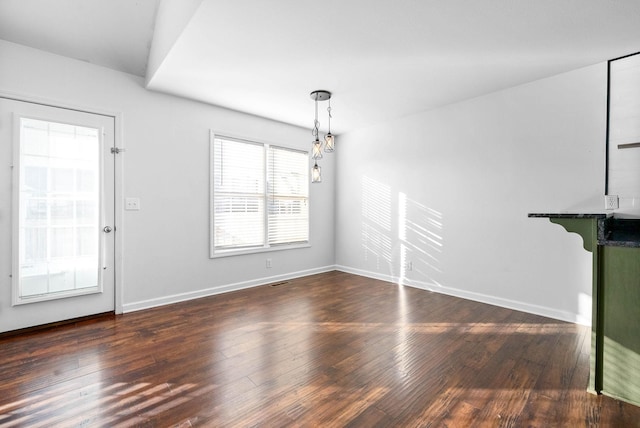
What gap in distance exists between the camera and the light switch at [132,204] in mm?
3314

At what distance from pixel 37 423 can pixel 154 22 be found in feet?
11.0

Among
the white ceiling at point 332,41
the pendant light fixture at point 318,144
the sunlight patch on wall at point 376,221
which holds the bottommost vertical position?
the sunlight patch on wall at point 376,221

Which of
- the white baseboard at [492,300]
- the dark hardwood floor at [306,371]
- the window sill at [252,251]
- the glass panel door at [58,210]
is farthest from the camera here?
the window sill at [252,251]

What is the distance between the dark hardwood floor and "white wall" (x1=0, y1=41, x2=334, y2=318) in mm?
563

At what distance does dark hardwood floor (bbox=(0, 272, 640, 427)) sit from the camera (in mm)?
1646

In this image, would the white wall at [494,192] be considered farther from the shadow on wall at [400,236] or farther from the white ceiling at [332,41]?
the white ceiling at [332,41]

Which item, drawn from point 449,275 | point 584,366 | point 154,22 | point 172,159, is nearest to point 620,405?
point 584,366

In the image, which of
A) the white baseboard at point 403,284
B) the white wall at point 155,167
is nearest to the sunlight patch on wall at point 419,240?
the white baseboard at point 403,284

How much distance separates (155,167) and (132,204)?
0.50 meters

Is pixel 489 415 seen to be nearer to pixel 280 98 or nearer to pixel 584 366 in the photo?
pixel 584 366

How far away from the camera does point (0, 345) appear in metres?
2.50

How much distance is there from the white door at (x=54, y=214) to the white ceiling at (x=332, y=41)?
30.1 inches

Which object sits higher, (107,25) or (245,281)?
(107,25)

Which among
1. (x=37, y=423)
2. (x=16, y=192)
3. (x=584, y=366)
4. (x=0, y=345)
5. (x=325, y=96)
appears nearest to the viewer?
(x=37, y=423)
